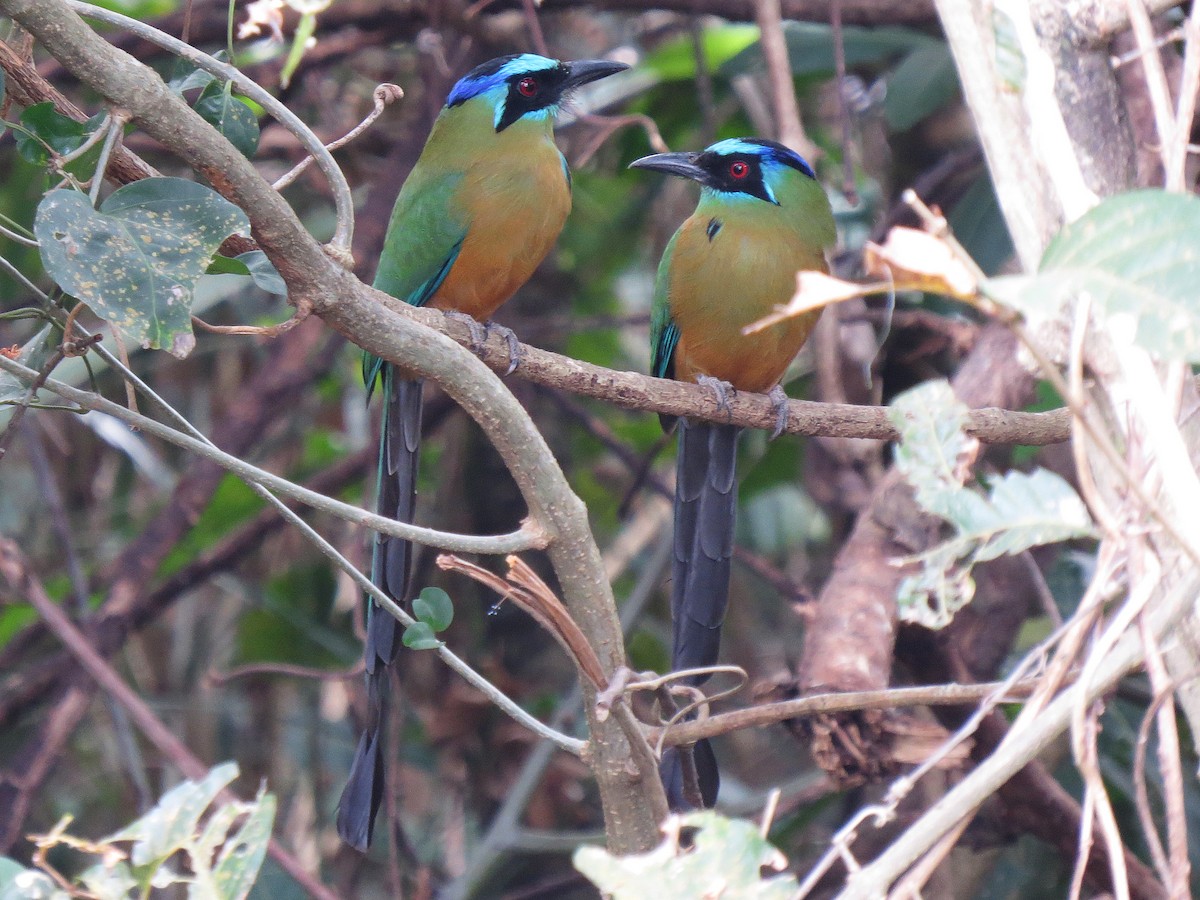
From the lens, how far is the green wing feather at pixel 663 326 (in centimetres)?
281

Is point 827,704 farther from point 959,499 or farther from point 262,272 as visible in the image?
point 262,272

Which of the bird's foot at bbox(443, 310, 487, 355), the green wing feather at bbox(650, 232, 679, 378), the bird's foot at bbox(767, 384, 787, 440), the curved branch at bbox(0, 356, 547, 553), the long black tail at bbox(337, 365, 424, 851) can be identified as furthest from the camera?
the green wing feather at bbox(650, 232, 679, 378)

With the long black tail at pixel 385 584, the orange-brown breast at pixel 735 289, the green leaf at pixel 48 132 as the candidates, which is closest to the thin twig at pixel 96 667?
the long black tail at pixel 385 584

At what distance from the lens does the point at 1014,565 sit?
9.23 ft

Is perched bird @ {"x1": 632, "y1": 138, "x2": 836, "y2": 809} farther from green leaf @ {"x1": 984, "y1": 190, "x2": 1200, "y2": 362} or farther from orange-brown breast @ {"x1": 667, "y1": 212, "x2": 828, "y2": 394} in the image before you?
green leaf @ {"x1": 984, "y1": 190, "x2": 1200, "y2": 362}

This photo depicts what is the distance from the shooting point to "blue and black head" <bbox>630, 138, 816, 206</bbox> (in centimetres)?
284

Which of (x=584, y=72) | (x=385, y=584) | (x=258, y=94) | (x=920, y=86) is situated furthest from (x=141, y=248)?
(x=920, y=86)

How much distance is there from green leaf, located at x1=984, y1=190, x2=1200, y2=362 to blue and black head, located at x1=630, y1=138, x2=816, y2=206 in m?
2.00

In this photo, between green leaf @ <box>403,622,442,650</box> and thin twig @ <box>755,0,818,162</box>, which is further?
thin twig @ <box>755,0,818,162</box>

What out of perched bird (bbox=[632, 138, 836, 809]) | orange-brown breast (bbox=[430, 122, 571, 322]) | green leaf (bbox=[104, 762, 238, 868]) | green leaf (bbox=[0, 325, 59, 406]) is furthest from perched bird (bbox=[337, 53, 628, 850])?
green leaf (bbox=[104, 762, 238, 868])

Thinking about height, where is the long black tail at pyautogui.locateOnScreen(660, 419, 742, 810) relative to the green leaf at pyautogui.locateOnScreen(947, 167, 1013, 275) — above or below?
below

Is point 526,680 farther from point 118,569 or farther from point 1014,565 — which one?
point 1014,565

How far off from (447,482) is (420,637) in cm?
221

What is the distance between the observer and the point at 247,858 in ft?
3.44
